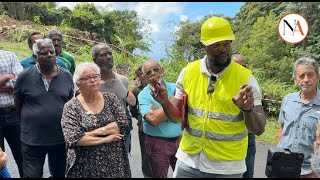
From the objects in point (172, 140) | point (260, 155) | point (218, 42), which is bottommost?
point (260, 155)

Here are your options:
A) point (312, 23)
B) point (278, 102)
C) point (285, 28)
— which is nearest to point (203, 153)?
point (278, 102)

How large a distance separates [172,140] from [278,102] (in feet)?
17.6

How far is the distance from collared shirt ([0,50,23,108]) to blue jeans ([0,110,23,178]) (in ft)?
0.38

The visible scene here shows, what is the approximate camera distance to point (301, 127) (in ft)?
12.1

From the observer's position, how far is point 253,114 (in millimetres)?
2791

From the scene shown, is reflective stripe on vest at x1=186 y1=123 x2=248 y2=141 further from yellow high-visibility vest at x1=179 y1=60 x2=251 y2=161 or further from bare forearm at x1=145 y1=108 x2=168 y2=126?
bare forearm at x1=145 y1=108 x2=168 y2=126

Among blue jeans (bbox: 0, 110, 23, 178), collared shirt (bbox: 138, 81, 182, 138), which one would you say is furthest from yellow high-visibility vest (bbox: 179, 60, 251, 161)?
blue jeans (bbox: 0, 110, 23, 178)

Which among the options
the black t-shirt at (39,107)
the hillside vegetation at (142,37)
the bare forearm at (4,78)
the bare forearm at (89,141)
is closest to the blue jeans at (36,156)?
the black t-shirt at (39,107)

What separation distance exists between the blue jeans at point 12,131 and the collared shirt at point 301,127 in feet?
8.48

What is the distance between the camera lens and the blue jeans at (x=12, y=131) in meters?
4.47

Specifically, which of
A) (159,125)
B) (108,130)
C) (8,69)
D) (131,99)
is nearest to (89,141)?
(108,130)

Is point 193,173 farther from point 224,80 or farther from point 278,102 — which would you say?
point 278,102

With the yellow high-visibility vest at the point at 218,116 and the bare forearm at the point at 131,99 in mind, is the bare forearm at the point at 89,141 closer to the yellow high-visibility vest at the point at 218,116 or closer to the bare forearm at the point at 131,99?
the yellow high-visibility vest at the point at 218,116

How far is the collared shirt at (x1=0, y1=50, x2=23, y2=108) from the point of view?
4.40 m
